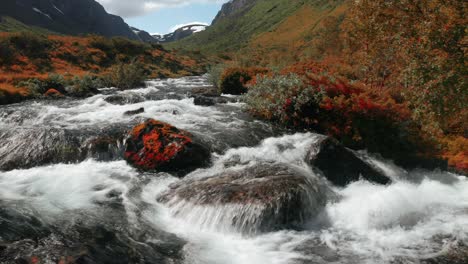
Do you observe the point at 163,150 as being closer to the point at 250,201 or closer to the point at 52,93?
the point at 250,201

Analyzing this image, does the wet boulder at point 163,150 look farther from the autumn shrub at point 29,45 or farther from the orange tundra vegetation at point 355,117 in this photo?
the autumn shrub at point 29,45

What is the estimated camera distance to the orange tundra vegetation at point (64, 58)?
35.4 metres

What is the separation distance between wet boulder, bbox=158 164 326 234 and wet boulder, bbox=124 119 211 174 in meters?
1.96

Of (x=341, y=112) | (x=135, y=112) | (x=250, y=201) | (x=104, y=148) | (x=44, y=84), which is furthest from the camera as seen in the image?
(x=44, y=84)

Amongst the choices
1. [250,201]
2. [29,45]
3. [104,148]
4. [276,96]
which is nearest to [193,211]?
[250,201]

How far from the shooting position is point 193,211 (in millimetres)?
10453

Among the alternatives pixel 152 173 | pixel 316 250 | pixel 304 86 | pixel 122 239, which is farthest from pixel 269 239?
pixel 304 86

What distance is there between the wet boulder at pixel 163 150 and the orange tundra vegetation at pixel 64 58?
17567 millimetres

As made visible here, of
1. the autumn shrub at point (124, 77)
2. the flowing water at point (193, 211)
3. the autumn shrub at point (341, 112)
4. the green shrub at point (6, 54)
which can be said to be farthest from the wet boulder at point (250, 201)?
the green shrub at point (6, 54)

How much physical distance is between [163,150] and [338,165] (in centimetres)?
725

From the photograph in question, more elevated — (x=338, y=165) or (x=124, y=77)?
(x=124, y=77)

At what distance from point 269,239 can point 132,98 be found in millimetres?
19594

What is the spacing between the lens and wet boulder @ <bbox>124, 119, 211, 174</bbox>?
13883mm

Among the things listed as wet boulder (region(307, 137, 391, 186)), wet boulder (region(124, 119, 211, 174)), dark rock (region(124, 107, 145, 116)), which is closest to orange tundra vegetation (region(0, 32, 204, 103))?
dark rock (region(124, 107, 145, 116))
